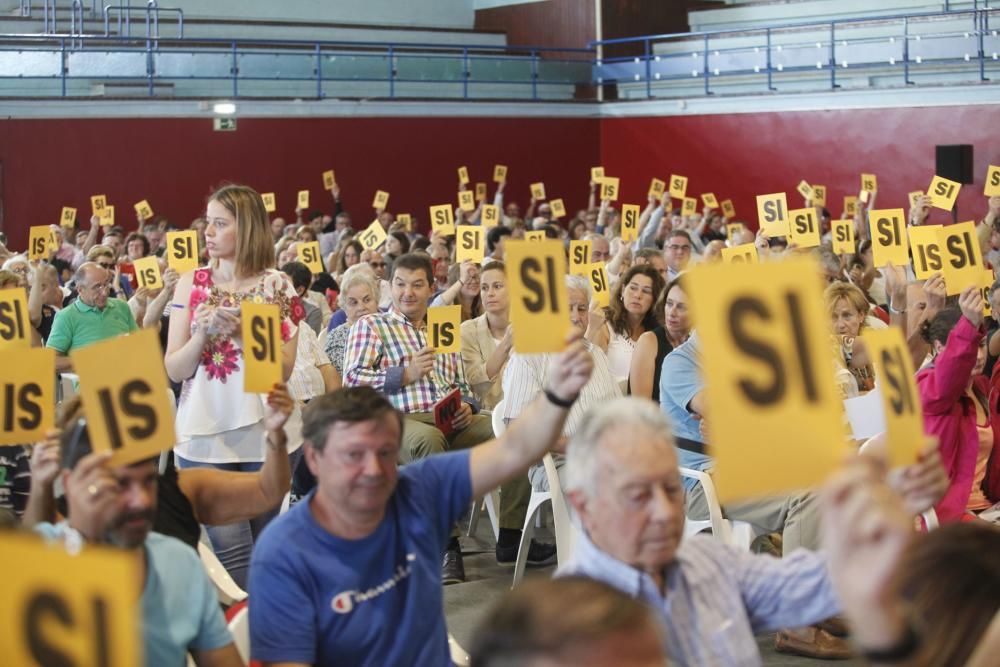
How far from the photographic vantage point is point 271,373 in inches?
161

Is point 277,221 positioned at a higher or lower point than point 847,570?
higher

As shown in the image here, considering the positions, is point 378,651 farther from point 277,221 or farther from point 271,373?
point 277,221

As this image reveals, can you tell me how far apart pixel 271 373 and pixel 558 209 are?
12403mm

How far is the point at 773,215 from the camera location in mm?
10281

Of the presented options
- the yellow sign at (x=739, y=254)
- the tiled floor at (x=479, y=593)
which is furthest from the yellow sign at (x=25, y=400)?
the yellow sign at (x=739, y=254)

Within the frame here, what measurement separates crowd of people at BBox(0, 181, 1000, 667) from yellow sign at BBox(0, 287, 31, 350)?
42 cm

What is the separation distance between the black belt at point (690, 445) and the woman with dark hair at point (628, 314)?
1.49 meters

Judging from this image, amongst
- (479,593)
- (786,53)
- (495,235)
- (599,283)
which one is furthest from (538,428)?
(786,53)

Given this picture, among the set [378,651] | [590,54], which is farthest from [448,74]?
[378,651]

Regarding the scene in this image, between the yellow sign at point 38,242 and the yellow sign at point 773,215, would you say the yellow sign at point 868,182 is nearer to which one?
the yellow sign at point 773,215

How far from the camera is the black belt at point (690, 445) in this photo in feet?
18.1

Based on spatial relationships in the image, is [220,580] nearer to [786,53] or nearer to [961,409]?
[961,409]

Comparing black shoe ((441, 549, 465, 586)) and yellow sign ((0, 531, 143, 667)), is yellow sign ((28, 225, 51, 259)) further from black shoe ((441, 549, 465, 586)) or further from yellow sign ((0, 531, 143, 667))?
yellow sign ((0, 531, 143, 667))

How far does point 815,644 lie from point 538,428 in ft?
9.13
